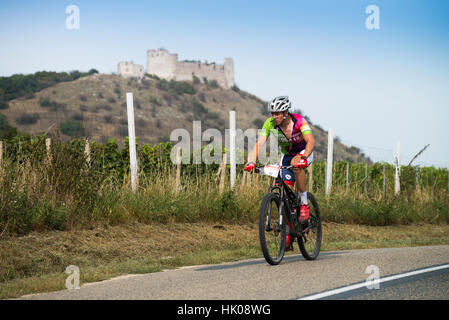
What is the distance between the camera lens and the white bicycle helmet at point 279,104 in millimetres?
8750

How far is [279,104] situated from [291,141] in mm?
739

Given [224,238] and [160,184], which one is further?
[160,184]

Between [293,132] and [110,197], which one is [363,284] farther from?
[110,197]

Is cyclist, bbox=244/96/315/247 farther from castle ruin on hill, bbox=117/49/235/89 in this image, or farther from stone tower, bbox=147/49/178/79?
stone tower, bbox=147/49/178/79

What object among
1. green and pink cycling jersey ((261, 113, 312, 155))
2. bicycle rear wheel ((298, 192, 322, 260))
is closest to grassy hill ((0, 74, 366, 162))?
bicycle rear wheel ((298, 192, 322, 260))

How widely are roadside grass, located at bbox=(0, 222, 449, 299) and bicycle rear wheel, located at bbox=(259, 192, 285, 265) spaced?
1175mm

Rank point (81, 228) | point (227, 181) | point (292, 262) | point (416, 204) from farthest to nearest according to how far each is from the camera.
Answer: point (416, 204)
point (227, 181)
point (81, 228)
point (292, 262)

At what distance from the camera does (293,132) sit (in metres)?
9.08

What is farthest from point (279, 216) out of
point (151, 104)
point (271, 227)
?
point (151, 104)

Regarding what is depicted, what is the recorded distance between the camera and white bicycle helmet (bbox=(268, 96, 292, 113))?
8750mm
